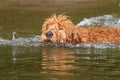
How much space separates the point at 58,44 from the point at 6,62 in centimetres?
422

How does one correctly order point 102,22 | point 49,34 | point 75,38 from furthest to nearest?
point 102,22 < point 75,38 < point 49,34

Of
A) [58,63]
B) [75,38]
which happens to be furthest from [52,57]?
Result: [75,38]

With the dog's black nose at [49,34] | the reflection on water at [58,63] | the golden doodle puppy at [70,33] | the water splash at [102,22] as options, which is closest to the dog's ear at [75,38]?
the golden doodle puppy at [70,33]

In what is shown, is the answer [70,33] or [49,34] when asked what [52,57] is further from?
[70,33]

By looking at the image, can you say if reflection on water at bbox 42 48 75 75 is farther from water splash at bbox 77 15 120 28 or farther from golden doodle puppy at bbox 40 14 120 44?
water splash at bbox 77 15 120 28

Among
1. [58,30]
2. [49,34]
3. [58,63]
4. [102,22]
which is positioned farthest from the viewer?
[102,22]

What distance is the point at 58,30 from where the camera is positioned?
54.1ft

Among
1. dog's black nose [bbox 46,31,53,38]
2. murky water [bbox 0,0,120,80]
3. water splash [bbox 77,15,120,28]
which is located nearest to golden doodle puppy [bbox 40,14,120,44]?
dog's black nose [bbox 46,31,53,38]

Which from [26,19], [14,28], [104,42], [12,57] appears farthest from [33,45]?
[26,19]

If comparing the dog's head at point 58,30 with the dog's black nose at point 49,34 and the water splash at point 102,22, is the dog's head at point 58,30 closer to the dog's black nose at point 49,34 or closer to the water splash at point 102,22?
the dog's black nose at point 49,34

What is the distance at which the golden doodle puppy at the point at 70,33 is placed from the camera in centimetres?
1632

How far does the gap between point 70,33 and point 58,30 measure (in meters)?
0.39

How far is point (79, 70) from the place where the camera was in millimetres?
10570

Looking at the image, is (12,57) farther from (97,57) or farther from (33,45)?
(33,45)
